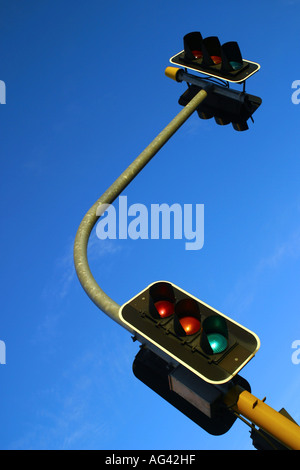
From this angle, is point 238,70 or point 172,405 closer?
point 172,405

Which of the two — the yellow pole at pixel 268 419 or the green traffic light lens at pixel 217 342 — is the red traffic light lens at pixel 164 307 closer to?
the green traffic light lens at pixel 217 342

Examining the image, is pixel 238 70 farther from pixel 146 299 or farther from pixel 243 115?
pixel 146 299

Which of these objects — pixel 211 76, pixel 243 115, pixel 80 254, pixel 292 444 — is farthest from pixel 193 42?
pixel 292 444

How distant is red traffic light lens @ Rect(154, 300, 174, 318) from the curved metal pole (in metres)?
0.83

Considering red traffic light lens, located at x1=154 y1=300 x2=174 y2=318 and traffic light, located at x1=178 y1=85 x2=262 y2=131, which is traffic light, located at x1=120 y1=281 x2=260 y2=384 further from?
traffic light, located at x1=178 y1=85 x2=262 y2=131

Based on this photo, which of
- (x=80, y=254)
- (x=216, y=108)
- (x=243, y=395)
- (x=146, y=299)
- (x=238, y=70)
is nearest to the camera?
(x=243, y=395)

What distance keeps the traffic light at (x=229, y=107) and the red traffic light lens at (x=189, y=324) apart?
933cm

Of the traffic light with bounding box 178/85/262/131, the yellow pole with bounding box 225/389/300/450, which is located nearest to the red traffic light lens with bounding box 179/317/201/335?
the yellow pole with bounding box 225/389/300/450

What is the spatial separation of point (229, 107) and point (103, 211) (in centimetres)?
670

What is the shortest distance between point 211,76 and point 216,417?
11.0 meters

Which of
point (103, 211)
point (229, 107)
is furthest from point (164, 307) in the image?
point (229, 107)

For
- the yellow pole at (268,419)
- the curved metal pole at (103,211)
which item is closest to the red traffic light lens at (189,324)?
the curved metal pole at (103,211)

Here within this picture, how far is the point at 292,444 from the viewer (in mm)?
8023
